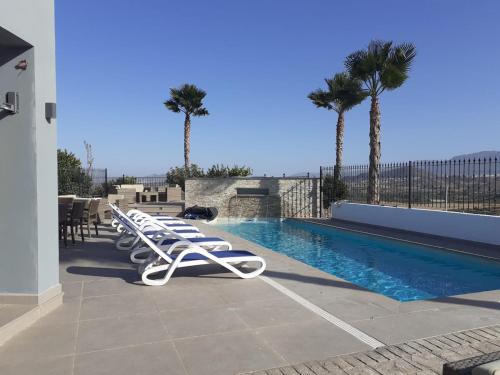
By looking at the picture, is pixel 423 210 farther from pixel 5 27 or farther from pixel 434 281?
pixel 5 27

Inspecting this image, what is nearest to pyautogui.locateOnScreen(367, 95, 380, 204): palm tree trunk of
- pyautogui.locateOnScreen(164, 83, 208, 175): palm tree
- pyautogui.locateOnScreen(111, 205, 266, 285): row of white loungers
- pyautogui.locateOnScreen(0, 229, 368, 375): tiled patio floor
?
pyautogui.locateOnScreen(111, 205, 266, 285): row of white loungers

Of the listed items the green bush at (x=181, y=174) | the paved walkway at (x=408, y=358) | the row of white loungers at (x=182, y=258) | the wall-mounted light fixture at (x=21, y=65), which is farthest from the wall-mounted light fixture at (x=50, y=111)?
the green bush at (x=181, y=174)

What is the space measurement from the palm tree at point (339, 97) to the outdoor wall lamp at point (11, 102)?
1358 cm

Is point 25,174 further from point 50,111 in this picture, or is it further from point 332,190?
point 332,190

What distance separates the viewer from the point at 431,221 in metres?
10.8

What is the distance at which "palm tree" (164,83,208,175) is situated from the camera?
2598 cm

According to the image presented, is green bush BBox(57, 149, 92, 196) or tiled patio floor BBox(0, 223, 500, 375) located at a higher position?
green bush BBox(57, 149, 92, 196)

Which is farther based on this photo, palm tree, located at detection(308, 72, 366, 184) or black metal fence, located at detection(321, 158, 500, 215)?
palm tree, located at detection(308, 72, 366, 184)

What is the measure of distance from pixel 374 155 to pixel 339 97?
408 cm

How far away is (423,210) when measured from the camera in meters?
11.1

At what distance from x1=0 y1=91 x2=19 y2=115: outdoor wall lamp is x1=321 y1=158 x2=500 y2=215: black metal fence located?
383 inches

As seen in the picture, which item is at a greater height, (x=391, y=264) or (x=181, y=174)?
(x=181, y=174)

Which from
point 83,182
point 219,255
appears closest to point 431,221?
point 219,255

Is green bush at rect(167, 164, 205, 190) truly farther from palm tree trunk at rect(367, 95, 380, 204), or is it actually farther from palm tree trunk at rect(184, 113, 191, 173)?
palm tree trunk at rect(367, 95, 380, 204)
